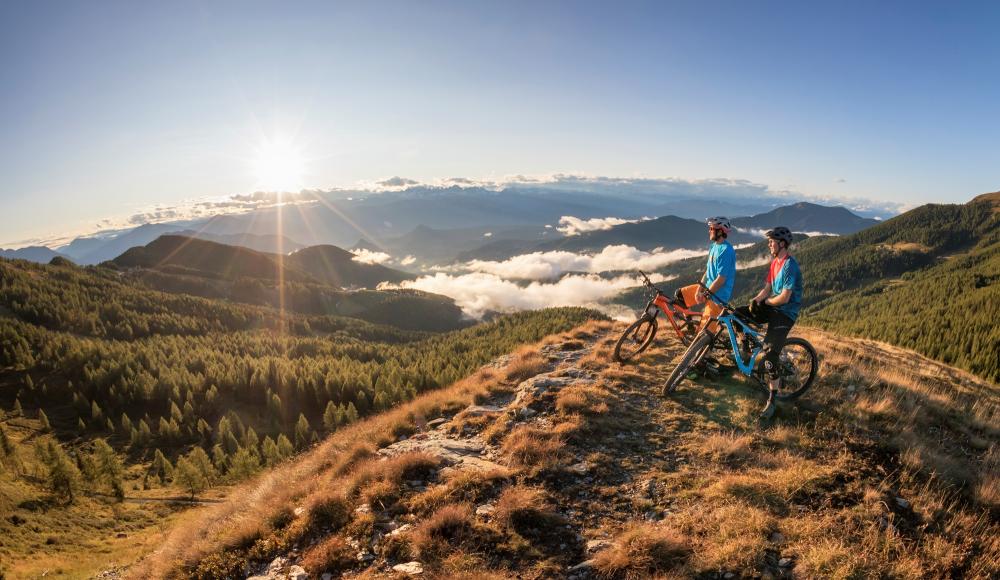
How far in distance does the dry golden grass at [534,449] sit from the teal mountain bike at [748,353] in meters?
4.79

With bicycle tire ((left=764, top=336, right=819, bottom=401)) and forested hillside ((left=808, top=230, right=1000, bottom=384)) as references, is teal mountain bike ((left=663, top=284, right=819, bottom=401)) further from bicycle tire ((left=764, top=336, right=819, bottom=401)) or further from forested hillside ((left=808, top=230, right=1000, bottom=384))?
forested hillside ((left=808, top=230, right=1000, bottom=384))

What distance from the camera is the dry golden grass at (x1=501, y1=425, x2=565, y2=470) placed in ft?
31.5

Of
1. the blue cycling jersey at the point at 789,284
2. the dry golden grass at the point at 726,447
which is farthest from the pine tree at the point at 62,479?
the blue cycling jersey at the point at 789,284

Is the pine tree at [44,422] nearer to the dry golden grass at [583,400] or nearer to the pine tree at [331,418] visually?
the pine tree at [331,418]

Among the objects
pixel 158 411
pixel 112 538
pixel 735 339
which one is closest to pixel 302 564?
pixel 735 339

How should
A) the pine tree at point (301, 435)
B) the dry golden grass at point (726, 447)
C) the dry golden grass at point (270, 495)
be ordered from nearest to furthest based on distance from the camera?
1. the dry golden grass at point (270, 495)
2. the dry golden grass at point (726, 447)
3. the pine tree at point (301, 435)

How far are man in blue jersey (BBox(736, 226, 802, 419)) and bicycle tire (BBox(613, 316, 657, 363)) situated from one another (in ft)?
16.5

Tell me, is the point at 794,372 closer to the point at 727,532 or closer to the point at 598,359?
the point at 598,359

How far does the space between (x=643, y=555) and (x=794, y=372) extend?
8.16m

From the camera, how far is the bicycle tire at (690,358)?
12.4m

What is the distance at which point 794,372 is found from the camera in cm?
1162

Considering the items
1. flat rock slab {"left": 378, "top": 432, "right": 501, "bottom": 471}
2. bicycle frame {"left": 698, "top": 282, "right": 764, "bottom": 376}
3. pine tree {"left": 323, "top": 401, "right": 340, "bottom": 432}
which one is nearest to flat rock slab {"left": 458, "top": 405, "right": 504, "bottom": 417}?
flat rock slab {"left": 378, "top": 432, "right": 501, "bottom": 471}

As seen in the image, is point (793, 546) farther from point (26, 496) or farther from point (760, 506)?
point (26, 496)

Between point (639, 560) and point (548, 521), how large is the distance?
1909 mm
